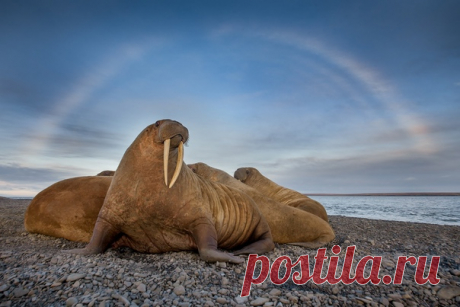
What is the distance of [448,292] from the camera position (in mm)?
2744

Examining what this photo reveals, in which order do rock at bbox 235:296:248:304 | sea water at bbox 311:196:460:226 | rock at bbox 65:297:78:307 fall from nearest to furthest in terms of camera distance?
rock at bbox 65:297:78:307 < rock at bbox 235:296:248:304 < sea water at bbox 311:196:460:226

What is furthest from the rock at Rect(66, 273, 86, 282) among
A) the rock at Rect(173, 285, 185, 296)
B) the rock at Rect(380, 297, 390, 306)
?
the rock at Rect(380, 297, 390, 306)

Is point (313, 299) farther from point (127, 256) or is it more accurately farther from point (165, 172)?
point (127, 256)

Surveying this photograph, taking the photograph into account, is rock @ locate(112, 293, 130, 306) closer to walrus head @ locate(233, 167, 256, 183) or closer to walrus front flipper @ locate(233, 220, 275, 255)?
walrus front flipper @ locate(233, 220, 275, 255)

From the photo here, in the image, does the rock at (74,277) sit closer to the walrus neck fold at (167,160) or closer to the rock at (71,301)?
the rock at (71,301)

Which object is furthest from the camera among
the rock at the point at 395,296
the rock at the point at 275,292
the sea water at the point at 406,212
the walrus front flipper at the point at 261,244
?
the sea water at the point at 406,212

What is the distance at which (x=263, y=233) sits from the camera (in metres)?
4.67

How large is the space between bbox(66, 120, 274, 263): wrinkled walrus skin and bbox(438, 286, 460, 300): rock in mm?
1861

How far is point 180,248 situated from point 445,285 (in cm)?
283

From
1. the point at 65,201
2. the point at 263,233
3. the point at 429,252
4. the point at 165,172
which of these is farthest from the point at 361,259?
the point at 65,201

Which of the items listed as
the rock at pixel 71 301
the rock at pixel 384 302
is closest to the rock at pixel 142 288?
the rock at pixel 71 301

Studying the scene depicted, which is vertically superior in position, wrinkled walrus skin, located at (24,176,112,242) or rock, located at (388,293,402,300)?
wrinkled walrus skin, located at (24,176,112,242)

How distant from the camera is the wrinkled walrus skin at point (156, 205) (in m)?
3.64

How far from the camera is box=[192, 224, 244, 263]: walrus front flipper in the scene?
3.41 metres
